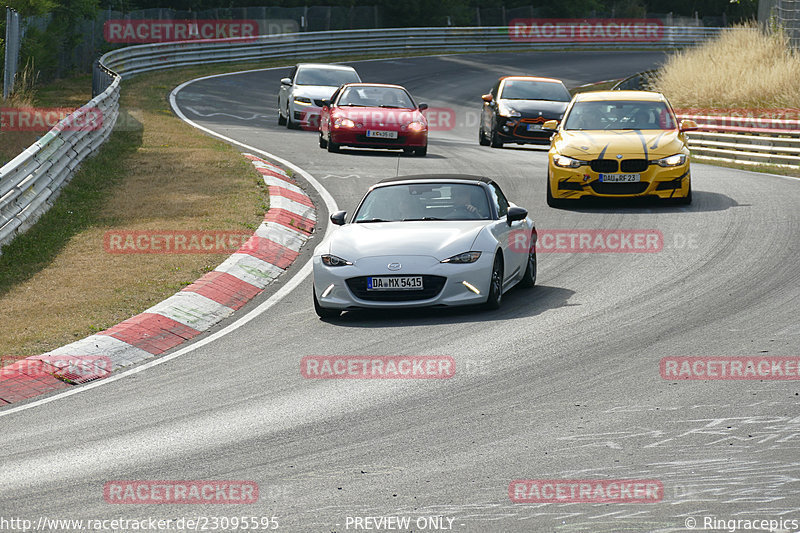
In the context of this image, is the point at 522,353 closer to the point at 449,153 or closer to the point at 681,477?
the point at 681,477

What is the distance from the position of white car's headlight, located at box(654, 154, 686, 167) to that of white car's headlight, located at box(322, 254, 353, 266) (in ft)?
23.3

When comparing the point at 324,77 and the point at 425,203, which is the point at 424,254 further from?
the point at 324,77

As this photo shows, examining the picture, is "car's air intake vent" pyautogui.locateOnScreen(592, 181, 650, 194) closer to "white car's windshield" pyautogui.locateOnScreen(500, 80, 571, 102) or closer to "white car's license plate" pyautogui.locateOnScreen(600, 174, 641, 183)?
"white car's license plate" pyautogui.locateOnScreen(600, 174, 641, 183)

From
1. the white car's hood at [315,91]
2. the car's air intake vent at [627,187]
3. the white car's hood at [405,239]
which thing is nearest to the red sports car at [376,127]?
the white car's hood at [315,91]

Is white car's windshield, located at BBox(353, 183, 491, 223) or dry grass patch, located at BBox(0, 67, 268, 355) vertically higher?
white car's windshield, located at BBox(353, 183, 491, 223)

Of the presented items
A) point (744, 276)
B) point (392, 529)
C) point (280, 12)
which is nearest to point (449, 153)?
point (744, 276)

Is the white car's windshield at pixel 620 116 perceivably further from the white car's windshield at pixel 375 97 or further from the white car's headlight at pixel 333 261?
the white car's headlight at pixel 333 261

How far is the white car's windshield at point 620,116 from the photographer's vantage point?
715 inches

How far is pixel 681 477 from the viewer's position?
256 inches

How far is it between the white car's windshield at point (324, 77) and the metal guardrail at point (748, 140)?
27.9ft

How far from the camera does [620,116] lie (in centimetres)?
1839

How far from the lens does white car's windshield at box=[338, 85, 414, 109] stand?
2528cm

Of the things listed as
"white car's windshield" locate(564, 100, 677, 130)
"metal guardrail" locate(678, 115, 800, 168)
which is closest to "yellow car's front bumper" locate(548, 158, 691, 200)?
"white car's windshield" locate(564, 100, 677, 130)

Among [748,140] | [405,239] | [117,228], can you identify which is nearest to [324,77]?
[748,140]
